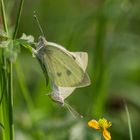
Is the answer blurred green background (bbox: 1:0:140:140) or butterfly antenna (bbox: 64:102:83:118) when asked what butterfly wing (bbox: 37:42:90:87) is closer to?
butterfly antenna (bbox: 64:102:83:118)

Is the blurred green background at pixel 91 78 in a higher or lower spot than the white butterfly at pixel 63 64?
lower

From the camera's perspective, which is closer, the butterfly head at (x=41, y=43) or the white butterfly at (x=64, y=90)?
the white butterfly at (x=64, y=90)

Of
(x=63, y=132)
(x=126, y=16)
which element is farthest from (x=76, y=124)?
(x=126, y=16)

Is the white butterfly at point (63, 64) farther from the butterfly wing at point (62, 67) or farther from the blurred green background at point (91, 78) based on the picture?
the blurred green background at point (91, 78)

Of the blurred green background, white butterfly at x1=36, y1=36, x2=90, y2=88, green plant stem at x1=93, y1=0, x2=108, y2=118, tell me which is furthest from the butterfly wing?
green plant stem at x1=93, y1=0, x2=108, y2=118

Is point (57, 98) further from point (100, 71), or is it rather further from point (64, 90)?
point (100, 71)

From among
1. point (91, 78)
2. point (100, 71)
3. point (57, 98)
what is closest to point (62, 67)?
point (57, 98)

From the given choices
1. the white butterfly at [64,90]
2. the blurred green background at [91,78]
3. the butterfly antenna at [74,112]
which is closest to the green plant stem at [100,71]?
the blurred green background at [91,78]
